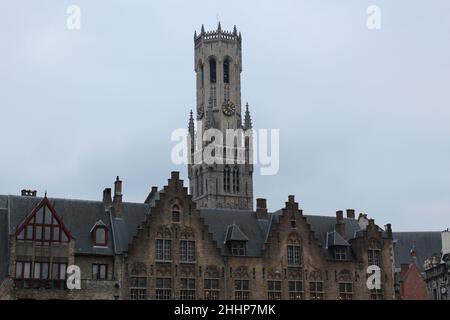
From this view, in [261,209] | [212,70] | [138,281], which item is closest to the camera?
[138,281]

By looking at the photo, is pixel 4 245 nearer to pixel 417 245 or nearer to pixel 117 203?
pixel 117 203

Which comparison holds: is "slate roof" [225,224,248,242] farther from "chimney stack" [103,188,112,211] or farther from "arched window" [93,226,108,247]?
"arched window" [93,226,108,247]

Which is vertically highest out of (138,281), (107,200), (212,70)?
(212,70)

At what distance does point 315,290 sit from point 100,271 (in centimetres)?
1872

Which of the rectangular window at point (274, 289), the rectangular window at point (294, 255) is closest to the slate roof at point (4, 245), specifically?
the rectangular window at point (274, 289)

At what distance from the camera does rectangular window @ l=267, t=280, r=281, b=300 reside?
65375 millimetres

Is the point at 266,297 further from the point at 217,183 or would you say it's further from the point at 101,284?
the point at 217,183

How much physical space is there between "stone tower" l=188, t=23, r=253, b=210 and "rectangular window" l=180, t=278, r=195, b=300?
59.7 m

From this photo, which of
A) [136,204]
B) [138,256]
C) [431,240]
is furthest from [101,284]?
[431,240]

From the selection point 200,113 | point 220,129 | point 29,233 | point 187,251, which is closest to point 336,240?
point 187,251

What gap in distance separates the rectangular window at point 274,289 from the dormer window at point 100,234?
14218mm

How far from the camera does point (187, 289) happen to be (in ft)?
207

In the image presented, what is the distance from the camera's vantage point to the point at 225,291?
63.8 meters

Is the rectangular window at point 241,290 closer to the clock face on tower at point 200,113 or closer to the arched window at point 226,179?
the arched window at point 226,179
